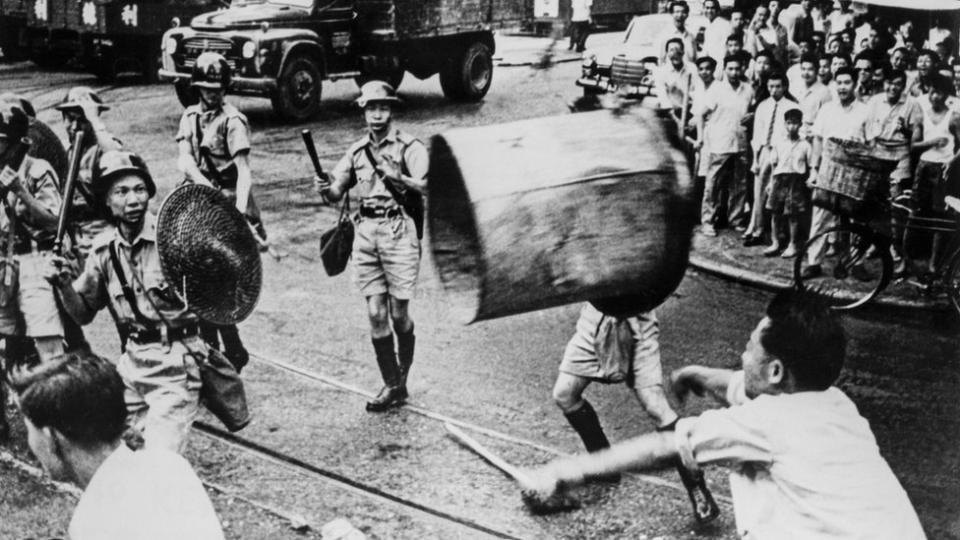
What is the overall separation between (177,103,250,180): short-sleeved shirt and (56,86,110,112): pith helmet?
0.41m

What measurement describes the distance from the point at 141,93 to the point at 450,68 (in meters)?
1.80

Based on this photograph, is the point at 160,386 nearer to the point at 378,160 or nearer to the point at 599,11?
the point at 378,160

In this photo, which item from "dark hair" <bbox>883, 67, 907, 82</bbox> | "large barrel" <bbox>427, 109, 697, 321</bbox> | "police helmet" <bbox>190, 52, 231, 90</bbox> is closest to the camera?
"large barrel" <bbox>427, 109, 697, 321</bbox>

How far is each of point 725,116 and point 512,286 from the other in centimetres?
A: 201

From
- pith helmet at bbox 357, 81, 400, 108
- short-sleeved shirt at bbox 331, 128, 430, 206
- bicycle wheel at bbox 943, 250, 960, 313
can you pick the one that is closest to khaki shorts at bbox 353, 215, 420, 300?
short-sleeved shirt at bbox 331, 128, 430, 206

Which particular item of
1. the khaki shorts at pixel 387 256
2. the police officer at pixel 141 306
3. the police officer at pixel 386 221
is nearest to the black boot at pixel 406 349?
the police officer at pixel 386 221

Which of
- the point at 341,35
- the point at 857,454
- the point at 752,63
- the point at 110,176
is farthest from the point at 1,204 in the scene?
the point at 857,454

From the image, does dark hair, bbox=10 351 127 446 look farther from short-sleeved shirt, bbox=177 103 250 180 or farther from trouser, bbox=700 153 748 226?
trouser, bbox=700 153 748 226

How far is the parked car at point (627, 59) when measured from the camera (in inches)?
186

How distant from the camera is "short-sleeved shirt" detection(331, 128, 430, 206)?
5.13 meters

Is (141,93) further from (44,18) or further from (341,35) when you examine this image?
(341,35)

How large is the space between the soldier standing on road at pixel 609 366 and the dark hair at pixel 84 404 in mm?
1780

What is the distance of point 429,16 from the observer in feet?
22.3

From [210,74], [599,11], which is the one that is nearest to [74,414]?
[210,74]
